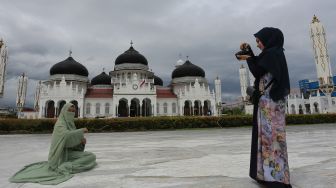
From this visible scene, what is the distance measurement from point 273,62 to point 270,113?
0.64m

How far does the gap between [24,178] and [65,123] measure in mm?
1010

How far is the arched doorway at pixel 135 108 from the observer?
44531 millimetres

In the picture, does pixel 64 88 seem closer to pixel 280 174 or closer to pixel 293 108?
pixel 280 174

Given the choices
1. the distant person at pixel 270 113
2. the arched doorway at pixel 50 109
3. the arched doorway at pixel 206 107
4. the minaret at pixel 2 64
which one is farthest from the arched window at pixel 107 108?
the distant person at pixel 270 113

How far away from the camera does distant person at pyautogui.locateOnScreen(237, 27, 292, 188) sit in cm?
299

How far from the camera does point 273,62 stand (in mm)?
3051

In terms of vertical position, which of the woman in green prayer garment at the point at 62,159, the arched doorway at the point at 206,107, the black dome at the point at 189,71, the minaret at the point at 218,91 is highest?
the black dome at the point at 189,71

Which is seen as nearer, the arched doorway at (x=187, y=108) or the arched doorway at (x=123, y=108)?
the arched doorway at (x=123, y=108)

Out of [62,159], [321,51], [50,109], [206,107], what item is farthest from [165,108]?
[62,159]

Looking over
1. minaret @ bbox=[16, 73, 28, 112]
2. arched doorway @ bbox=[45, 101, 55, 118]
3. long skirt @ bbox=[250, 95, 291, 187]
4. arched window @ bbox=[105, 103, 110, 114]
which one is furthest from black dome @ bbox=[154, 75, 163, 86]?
long skirt @ bbox=[250, 95, 291, 187]

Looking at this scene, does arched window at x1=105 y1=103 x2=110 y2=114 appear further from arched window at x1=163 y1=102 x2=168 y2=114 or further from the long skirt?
the long skirt

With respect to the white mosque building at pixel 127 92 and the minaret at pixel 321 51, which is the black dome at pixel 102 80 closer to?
the white mosque building at pixel 127 92

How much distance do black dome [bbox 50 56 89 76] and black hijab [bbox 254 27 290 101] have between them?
145ft

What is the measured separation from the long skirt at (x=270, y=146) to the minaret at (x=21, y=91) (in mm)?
51655
